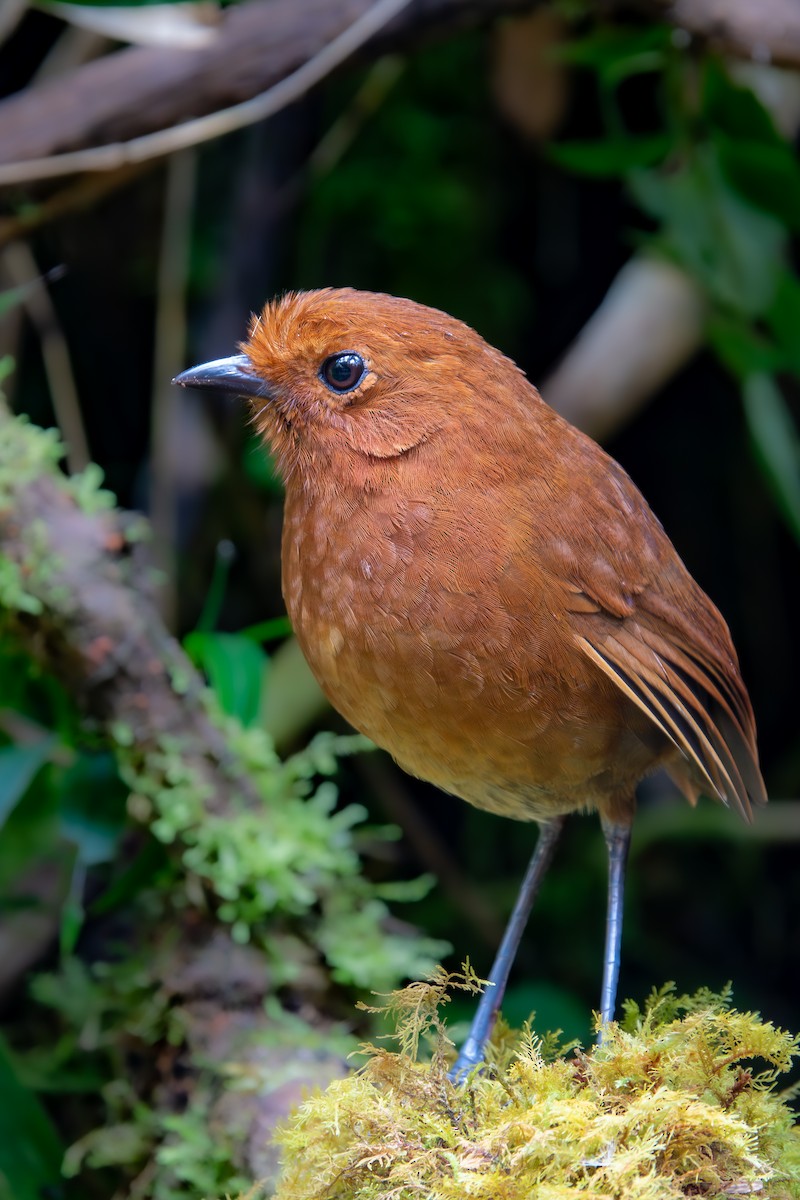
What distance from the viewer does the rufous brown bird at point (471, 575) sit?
1.60 meters

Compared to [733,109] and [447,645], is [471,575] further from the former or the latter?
[733,109]

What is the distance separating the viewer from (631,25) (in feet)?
10.2

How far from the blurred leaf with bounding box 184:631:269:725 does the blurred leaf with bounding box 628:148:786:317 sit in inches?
54.2

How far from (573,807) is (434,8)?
2.00 meters

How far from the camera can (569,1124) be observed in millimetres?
1280

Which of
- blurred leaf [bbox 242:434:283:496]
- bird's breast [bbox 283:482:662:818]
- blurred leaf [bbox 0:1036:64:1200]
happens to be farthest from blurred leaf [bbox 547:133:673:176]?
blurred leaf [bbox 0:1036:64:1200]

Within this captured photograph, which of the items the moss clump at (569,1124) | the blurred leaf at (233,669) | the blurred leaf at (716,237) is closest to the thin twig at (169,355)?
the blurred leaf at (233,669)

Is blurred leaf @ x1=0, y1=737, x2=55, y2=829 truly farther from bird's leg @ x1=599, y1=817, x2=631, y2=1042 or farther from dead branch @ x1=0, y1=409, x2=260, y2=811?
bird's leg @ x1=599, y1=817, x2=631, y2=1042

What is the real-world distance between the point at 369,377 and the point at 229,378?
23 cm

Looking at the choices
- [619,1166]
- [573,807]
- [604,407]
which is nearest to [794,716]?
[604,407]

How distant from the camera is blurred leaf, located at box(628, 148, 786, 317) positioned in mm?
2889

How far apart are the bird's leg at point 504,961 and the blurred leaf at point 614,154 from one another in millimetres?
1682

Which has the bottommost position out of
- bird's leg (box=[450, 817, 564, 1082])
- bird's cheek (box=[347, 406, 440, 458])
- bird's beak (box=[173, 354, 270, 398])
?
bird's leg (box=[450, 817, 564, 1082])

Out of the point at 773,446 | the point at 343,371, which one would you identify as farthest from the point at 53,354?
the point at 773,446
